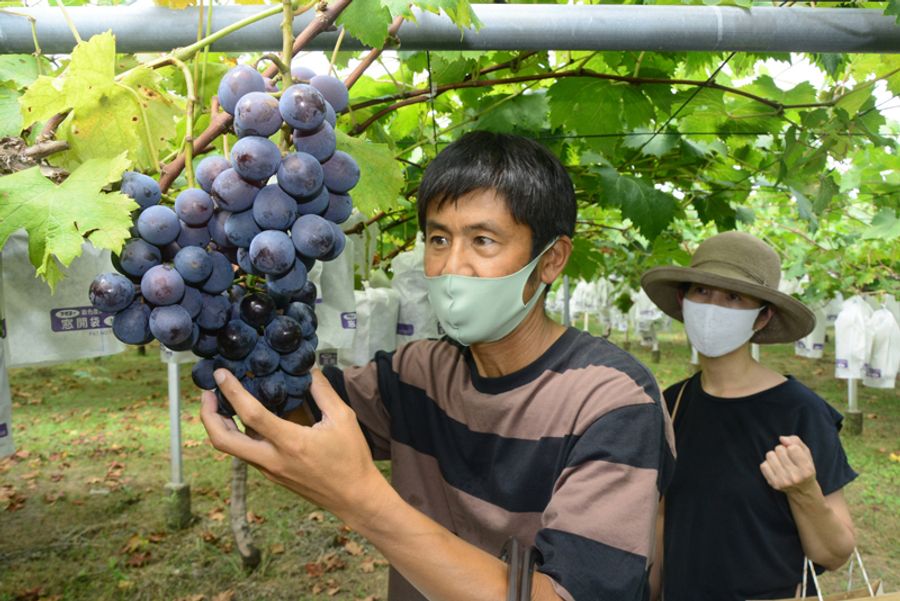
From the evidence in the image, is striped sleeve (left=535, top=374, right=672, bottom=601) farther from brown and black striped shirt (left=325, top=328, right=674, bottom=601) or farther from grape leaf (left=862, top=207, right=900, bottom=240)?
grape leaf (left=862, top=207, right=900, bottom=240)

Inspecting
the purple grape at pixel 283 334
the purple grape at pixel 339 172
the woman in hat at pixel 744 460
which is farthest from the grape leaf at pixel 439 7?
the woman in hat at pixel 744 460

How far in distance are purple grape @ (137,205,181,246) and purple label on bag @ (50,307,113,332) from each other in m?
1.81

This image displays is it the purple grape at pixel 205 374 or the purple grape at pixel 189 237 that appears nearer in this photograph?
the purple grape at pixel 189 237

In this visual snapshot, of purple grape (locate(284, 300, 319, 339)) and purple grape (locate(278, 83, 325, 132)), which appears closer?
purple grape (locate(278, 83, 325, 132))

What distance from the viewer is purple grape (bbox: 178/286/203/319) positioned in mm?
902

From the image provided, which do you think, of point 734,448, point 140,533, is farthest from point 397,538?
point 140,533

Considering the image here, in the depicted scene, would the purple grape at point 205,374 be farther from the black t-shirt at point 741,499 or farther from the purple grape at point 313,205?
the black t-shirt at point 741,499

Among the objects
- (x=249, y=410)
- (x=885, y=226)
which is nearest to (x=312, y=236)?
(x=249, y=410)

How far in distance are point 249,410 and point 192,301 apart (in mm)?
164

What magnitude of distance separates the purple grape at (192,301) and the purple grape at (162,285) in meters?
0.03

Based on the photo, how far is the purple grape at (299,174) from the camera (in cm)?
84

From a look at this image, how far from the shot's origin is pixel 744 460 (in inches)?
88.5

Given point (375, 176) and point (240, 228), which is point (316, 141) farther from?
point (375, 176)

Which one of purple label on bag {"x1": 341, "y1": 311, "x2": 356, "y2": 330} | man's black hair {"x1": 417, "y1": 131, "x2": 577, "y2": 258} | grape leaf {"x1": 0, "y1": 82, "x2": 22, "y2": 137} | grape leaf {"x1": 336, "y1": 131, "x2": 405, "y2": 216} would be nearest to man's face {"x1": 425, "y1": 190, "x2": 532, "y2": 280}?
man's black hair {"x1": 417, "y1": 131, "x2": 577, "y2": 258}
